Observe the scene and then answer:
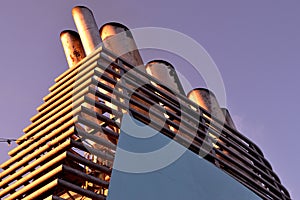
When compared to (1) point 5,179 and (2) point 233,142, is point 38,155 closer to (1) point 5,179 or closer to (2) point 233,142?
(1) point 5,179

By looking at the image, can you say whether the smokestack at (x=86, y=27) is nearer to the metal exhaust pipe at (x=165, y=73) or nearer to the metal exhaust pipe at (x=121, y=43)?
the metal exhaust pipe at (x=121, y=43)

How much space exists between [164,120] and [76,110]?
1.99m

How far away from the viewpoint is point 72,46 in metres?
10.0

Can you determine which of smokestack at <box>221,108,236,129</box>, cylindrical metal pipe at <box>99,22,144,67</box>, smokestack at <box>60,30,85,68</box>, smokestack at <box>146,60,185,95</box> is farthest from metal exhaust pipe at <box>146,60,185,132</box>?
smokestack at <box>60,30,85,68</box>

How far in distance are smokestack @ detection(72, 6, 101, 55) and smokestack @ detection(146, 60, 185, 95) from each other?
77.2 inches

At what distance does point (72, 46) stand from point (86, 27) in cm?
60

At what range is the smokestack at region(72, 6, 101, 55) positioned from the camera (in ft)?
30.3

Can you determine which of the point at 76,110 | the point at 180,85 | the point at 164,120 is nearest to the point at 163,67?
the point at 180,85

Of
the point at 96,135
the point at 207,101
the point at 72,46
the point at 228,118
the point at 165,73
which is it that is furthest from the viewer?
the point at 228,118

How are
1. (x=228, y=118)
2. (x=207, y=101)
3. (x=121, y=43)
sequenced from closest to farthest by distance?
(x=121, y=43), (x=207, y=101), (x=228, y=118)

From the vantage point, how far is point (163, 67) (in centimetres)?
1123

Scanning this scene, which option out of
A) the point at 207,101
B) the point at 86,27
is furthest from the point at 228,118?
the point at 86,27

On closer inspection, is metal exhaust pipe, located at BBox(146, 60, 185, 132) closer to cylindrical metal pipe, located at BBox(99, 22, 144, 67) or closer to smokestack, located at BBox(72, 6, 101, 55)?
cylindrical metal pipe, located at BBox(99, 22, 144, 67)

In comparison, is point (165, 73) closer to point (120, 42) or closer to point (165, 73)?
point (165, 73)
